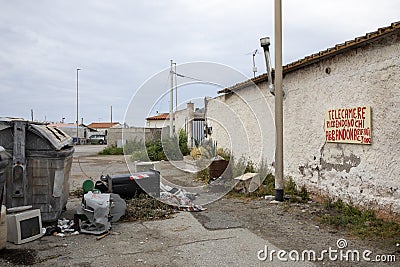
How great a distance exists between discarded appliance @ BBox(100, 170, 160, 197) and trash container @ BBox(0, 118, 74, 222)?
139cm

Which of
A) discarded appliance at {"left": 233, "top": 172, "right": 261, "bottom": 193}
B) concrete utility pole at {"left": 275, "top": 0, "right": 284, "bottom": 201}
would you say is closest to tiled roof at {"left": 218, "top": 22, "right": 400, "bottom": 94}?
concrete utility pole at {"left": 275, "top": 0, "right": 284, "bottom": 201}

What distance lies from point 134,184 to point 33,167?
2.16 m

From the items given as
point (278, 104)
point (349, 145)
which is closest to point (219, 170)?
point (278, 104)

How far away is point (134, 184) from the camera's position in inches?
277

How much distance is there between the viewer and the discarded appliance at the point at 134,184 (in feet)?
22.7

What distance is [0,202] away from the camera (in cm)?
441

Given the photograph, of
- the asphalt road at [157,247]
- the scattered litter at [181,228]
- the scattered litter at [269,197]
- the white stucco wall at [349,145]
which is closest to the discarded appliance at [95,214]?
the asphalt road at [157,247]

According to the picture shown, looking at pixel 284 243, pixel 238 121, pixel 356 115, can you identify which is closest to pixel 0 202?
pixel 284 243

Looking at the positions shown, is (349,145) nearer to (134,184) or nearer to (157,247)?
(157,247)

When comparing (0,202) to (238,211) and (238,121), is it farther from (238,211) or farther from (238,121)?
(238,121)

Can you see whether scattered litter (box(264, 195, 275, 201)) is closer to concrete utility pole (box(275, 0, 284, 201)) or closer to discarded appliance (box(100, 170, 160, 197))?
concrete utility pole (box(275, 0, 284, 201))

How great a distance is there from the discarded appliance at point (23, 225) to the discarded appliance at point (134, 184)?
6.67ft

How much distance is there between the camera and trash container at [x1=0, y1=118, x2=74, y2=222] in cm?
521

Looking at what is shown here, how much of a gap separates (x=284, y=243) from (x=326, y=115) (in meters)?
3.04
